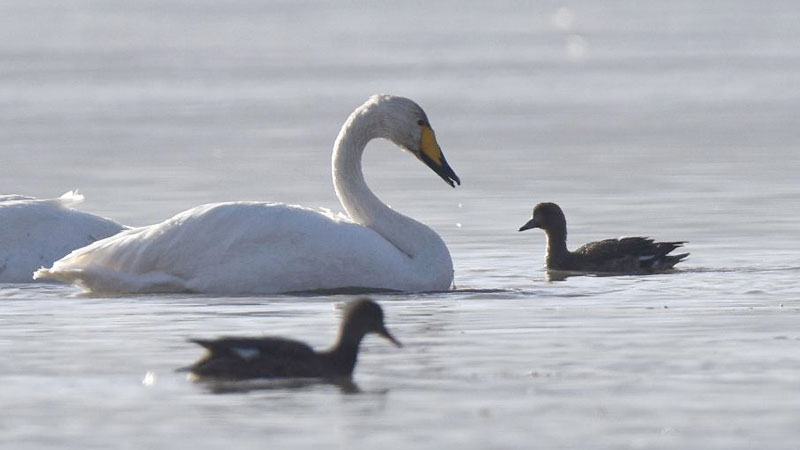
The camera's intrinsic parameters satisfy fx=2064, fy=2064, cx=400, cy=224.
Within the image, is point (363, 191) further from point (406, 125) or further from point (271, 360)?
point (271, 360)

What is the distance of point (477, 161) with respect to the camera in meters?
19.3

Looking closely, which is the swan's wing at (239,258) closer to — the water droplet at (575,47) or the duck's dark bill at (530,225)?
the duck's dark bill at (530,225)

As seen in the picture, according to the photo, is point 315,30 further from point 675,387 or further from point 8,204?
point 675,387

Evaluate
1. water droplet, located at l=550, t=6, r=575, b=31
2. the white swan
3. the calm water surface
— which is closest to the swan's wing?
the white swan

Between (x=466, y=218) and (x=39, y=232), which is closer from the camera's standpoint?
(x=39, y=232)

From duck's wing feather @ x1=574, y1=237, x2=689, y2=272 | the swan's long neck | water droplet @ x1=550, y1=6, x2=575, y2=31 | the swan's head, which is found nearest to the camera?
the swan's long neck

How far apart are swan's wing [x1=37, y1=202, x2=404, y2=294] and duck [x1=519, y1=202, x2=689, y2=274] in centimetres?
178

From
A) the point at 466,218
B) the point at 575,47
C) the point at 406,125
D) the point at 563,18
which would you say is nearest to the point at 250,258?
the point at 406,125

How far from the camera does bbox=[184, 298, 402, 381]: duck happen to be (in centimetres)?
813

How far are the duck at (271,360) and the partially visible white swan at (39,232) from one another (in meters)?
4.18

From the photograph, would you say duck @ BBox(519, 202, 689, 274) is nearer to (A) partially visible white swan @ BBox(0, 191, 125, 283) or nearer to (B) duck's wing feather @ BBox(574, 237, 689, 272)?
(B) duck's wing feather @ BBox(574, 237, 689, 272)

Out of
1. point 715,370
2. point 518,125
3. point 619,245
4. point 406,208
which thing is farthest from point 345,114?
point 715,370

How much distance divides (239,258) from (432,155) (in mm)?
1785

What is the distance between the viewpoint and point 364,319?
8516 mm
